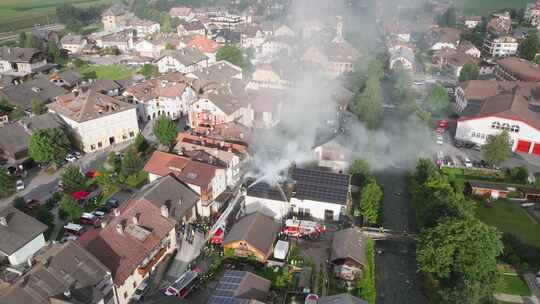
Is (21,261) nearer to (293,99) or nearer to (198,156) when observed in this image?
(198,156)

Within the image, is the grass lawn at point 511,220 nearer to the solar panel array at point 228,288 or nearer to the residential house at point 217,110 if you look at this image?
the solar panel array at point 228,288

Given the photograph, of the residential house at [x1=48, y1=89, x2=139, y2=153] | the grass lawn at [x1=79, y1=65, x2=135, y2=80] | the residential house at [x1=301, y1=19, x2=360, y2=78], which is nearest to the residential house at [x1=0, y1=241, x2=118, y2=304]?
the residential house at [x1=48, y1=89, x2=139, y2=153]

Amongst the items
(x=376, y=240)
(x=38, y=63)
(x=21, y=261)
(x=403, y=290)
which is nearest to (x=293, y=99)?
(x=376, y=240)

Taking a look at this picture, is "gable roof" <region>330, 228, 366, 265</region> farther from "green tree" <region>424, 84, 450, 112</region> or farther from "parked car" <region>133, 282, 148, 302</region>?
"green tree" <region>424, 84, 450, 112</region>

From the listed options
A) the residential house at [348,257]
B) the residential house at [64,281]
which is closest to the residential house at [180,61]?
the residential house at [348,257]

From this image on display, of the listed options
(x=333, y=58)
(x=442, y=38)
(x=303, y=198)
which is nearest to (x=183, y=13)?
(x=333, y=58)
